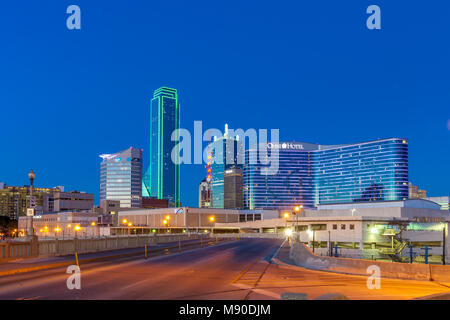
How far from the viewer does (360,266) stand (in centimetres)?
2142

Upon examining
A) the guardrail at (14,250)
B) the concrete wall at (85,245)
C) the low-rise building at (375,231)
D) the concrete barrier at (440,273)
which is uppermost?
the concrete barrier at (440,273)

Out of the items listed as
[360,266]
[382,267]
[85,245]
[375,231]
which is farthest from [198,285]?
[375,231]

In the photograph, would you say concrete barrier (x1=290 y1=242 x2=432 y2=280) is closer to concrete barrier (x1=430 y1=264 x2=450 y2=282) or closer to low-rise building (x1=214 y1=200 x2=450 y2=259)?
concrete barrier (x1=430 y1=264 x2=450 y2=282)

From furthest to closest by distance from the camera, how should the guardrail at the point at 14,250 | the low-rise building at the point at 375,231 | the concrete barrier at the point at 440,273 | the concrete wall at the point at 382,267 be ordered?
the low-rise building at the point at 375,231
the guardrail at the point at 14,250
the concrete wall at the point at 382,267
the concrete barrier at the point at 440,273

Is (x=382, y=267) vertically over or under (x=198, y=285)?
over

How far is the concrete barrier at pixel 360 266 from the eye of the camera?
18766mm

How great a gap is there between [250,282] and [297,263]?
30.8 feet

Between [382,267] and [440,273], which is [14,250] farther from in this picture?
[440,273]

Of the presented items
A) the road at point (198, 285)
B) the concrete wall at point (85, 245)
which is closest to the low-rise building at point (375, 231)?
the concrete wall at point (85, 245)

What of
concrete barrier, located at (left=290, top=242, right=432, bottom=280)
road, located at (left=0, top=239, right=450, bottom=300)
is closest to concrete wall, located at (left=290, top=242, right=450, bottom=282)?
concrete barrier, located at (left=290, top=242, right=432, bottom=280)

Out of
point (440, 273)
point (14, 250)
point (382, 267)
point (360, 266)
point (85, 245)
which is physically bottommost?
point (85, 245)

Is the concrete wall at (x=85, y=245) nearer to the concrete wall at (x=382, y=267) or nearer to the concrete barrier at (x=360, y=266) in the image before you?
the concrete barrier at (x=360, y=266)

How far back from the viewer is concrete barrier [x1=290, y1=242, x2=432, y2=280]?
1877cm

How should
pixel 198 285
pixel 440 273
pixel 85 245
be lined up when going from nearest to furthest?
pixel 440 273 < pixel 198 285 < pixel 85 245
